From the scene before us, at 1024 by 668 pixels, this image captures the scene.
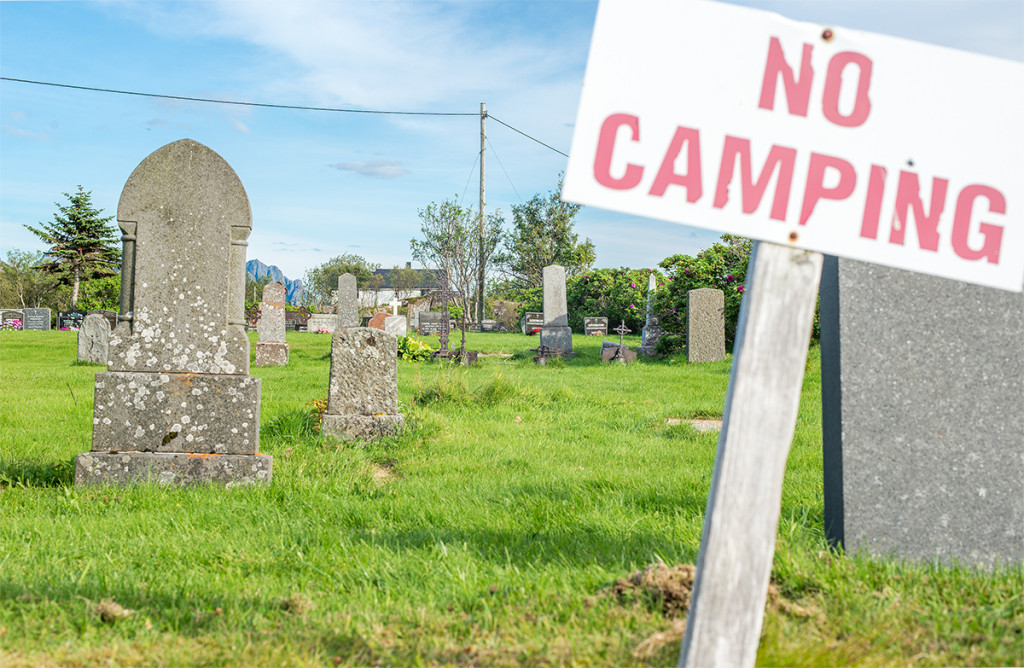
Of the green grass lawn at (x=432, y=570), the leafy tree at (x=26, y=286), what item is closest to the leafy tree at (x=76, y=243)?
the leafy tree at (x=26, y=286)

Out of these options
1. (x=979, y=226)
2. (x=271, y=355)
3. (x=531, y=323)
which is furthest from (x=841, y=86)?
(x=531, y=323)

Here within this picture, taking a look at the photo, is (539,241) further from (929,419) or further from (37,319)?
(929,419)

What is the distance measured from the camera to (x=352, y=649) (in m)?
2.35

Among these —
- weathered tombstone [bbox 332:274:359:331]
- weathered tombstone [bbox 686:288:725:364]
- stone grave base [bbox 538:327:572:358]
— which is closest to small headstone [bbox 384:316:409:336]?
weathered tombstone [bbox 332:274:359:331]

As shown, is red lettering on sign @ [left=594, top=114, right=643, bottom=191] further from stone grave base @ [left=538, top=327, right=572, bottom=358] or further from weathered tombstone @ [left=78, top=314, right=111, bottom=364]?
weathered tombstone @ [left=78, top=314, right=111, bottom=364]

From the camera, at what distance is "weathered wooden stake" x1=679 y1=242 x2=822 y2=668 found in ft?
5.92

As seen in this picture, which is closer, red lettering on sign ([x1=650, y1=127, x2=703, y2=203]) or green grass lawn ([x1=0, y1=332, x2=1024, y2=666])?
red lettering on sign ([x1=650, y1=127, x2=703, y2=203])

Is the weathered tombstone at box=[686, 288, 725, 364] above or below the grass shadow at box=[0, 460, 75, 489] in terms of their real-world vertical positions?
above

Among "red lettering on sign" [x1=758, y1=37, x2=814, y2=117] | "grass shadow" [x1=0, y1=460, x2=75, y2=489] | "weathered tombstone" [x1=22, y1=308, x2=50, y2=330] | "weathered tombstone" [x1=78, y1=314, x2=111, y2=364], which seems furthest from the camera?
"weathered tombstone" [x1=22, y1=308, x2=50, y2=330]

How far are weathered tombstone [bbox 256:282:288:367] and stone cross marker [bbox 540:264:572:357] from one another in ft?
20.9

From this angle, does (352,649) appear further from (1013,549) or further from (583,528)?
(1013,549)

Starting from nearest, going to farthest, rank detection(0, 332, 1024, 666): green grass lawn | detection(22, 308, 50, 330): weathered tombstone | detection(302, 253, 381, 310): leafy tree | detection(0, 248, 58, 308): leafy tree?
detection(0, 332, 1024, 666): green grass lawn
detection(22, 308, 50, 330): weathered tombstone
detection(0, 248, 58, 308): leafy tree
detection(302, 253, 381, 310): leafy tree

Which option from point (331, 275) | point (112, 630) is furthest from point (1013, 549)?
point (331, 275)

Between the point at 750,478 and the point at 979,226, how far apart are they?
39.1 inches
